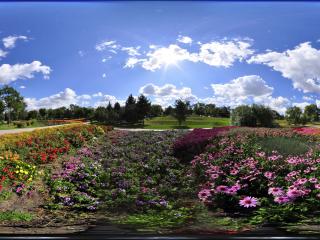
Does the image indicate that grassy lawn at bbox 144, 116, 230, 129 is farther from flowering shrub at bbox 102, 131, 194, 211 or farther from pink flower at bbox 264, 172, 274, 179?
pink flower at bbox 264, 172, 274, 179

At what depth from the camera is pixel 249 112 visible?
2722 centimetres

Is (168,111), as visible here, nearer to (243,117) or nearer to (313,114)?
(243,117)

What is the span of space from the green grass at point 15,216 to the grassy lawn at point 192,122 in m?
18.1

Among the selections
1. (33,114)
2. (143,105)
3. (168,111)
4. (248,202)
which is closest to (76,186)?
(248,202)

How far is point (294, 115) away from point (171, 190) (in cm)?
2694

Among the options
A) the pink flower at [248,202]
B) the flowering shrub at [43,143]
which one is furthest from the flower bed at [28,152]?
the pink flower at [248,202]

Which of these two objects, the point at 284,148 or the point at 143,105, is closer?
the point at 284,148

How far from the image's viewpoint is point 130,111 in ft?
63.6

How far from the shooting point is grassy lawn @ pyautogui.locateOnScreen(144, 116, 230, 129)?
25.2 meters

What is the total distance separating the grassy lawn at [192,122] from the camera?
82.7ft

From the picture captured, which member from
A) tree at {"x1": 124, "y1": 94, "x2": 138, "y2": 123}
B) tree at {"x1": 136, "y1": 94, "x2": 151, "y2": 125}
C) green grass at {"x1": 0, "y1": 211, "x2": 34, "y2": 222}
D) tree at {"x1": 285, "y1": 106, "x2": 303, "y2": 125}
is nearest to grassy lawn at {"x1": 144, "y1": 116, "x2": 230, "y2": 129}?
tree at {"x1": 124, "y1": 94, "x2": 138, "y2": 123}

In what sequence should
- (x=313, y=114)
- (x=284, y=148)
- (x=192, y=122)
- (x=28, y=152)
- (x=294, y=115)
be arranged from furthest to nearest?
(x=313, y=114)
(x=294, y=115)
(x=192, y=122)
(x=28, y=152)
(x=284, y=148)

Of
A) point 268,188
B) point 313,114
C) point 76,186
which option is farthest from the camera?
point 313,114

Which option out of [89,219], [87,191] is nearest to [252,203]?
[89,219]
